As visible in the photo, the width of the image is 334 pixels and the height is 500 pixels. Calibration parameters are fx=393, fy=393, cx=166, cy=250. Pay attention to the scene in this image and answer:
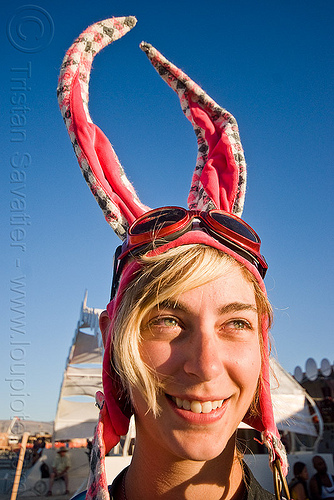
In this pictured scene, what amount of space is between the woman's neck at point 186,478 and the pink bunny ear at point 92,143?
105 centimetres

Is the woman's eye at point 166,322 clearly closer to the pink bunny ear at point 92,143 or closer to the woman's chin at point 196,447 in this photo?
the woman's chin at point 196,447

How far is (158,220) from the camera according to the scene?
1.64m

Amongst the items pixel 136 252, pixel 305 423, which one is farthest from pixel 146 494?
pixel 305 423

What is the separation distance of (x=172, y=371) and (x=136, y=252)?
51 cm

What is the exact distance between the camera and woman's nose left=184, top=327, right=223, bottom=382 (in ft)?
4.29

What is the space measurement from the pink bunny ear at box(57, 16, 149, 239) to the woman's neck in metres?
1.05

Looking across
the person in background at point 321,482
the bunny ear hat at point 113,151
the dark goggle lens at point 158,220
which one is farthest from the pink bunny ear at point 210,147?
the person in background at point 321,482

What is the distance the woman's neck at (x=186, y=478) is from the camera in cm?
143

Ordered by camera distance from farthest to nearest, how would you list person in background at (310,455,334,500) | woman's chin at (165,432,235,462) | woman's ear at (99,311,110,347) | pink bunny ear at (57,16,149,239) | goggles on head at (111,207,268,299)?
person in background at (310,455,334,500) → pink bunny ear at (57,16,149,239) → woman's ear at (99,311,110,347) → goggles on head at (111,207,268,299) → woman's chin at (165,432,235,462)

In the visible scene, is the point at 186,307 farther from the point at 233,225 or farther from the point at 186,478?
the point at 186,478

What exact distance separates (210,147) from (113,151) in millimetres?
577

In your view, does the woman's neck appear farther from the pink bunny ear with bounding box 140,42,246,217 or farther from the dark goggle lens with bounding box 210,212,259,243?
the pink bunny ear with bounding box 140,42,246,217

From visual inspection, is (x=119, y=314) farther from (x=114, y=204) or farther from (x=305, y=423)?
(x=305, y=423)

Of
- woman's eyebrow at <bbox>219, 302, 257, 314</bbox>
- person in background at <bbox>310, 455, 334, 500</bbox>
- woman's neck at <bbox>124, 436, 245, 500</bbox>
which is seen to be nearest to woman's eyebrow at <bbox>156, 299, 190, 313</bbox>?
woman's eyebrow at <bbox>219, 302, 257, 314</bbox>
